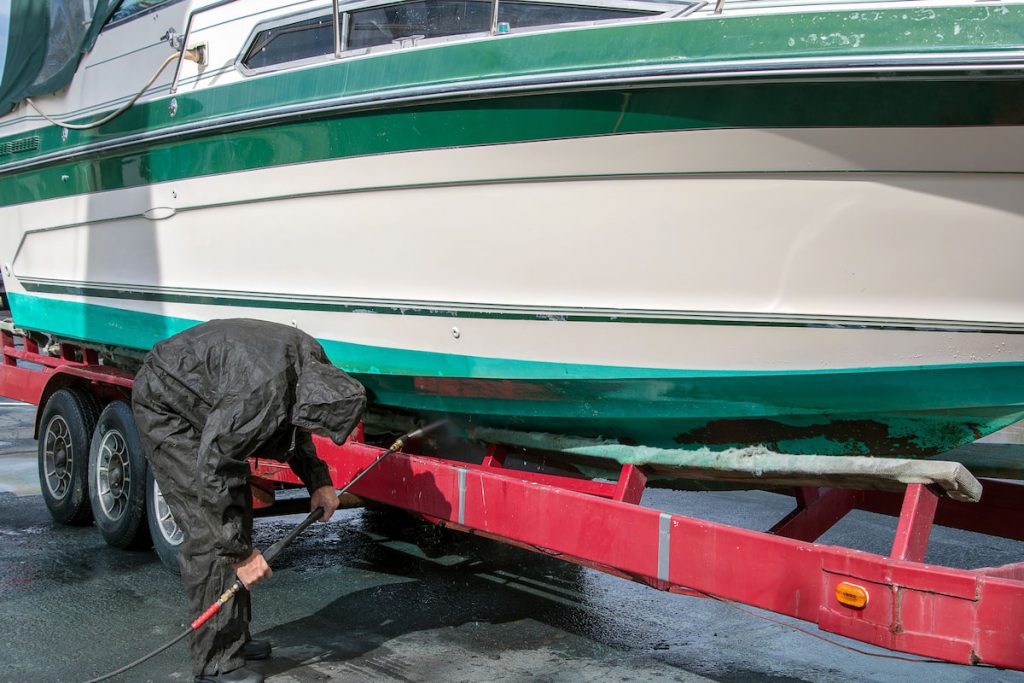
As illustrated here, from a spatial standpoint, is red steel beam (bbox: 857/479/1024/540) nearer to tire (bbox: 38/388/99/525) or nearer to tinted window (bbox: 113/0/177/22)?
tinted window (bbox: 113/0/177/22)

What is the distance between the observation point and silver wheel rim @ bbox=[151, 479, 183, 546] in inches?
189

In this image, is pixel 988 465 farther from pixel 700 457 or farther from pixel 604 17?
pixel 604 17

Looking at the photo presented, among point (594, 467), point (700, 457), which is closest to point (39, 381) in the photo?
point (594, 467)

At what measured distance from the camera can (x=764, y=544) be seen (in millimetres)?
2908

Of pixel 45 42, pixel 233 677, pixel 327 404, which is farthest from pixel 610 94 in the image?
pixel 45 42

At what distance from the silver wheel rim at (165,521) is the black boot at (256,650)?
3.91 feet

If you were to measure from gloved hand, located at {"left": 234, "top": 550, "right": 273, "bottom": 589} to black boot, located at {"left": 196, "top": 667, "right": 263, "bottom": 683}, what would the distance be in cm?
35

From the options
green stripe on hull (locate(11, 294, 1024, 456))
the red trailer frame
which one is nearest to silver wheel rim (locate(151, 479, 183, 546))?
the red trailer frame

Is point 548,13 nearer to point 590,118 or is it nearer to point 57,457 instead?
point 590,118

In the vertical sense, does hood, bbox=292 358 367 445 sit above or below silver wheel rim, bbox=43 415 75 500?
above

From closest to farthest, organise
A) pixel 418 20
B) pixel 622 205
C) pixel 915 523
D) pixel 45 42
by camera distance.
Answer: pixel 915 523 → pixel 622 205 → pixel 418 20 → pixel 45 42

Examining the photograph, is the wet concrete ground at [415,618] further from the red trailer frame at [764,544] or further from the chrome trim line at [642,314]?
the chrome trim line at [642,314]

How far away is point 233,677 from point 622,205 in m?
1.99

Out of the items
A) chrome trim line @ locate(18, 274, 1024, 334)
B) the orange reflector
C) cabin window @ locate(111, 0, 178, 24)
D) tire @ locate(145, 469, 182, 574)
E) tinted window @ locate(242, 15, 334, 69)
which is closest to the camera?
the orange reflector
